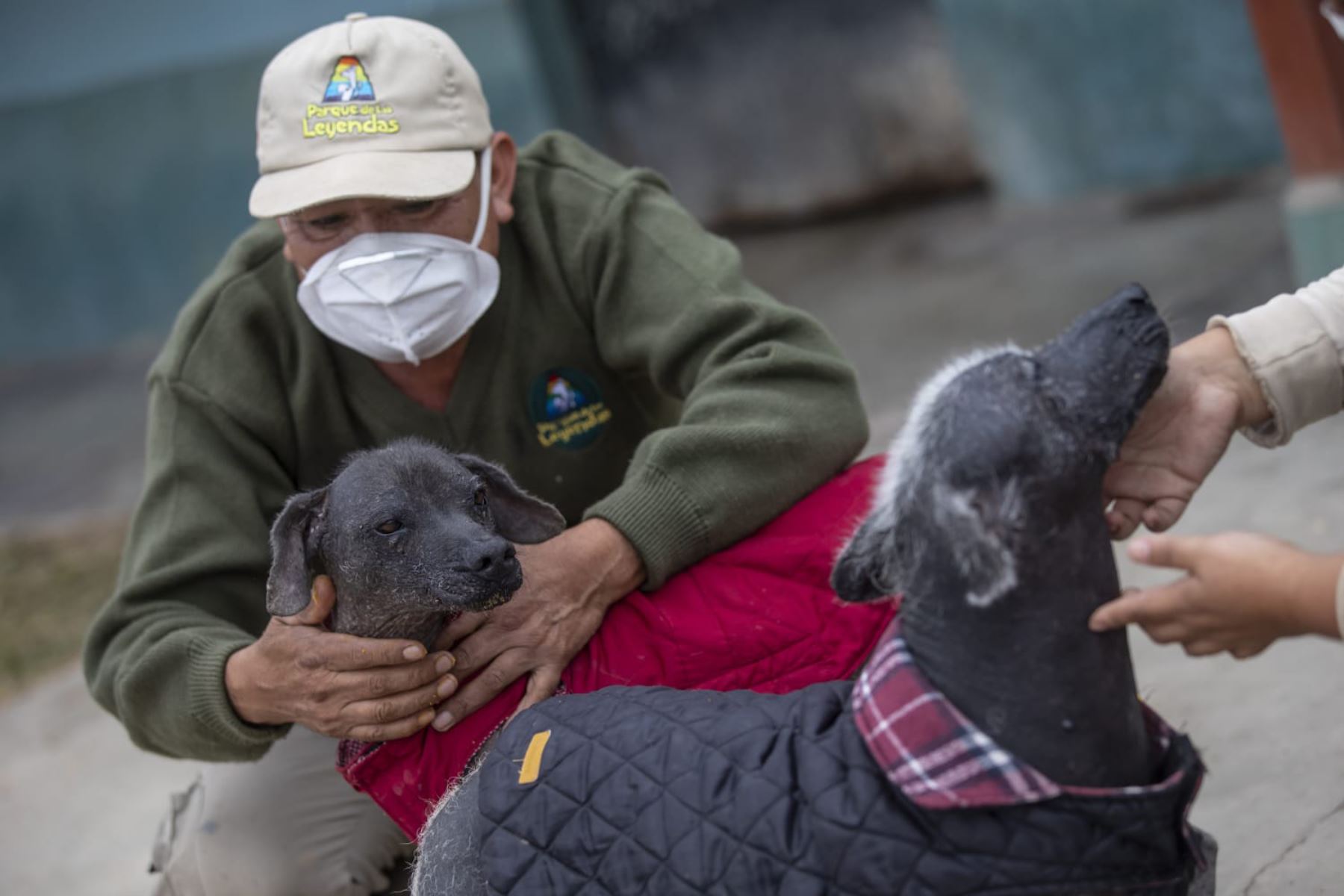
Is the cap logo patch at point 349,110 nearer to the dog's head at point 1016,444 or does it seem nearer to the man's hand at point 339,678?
the man's hand at point 339,678

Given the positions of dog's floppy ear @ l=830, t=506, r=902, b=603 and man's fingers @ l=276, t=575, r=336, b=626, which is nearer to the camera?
dog's floppy ear @ l=830, t=506, r=902, b=603

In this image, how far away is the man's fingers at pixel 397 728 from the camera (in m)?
2.56

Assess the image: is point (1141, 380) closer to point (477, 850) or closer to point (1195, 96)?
point (477, 850)

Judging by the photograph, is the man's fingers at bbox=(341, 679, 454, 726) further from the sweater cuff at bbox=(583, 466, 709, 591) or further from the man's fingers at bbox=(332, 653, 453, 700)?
the sweater cuff at bbox=(583, 466, 709, 591)

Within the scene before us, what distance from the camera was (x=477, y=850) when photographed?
2258 millimetres

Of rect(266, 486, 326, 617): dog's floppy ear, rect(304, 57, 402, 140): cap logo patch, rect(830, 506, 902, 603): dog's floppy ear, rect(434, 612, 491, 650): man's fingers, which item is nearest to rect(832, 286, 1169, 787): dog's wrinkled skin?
rect(830, 506, 902, 603): dog's floppy ear

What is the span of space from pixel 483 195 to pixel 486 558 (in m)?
0.96

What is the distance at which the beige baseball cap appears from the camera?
9.38 ft

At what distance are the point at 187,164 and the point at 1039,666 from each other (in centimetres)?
856

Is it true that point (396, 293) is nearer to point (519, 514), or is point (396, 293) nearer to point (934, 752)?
point (519, 514)

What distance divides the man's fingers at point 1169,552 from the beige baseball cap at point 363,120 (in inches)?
61.8

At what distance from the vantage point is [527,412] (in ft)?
10.4

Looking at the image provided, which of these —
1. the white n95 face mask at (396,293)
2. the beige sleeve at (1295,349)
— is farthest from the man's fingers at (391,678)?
the beige sleeve at (1295,349)

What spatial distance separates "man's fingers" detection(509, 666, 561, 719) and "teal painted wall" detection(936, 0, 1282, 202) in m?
5.63
